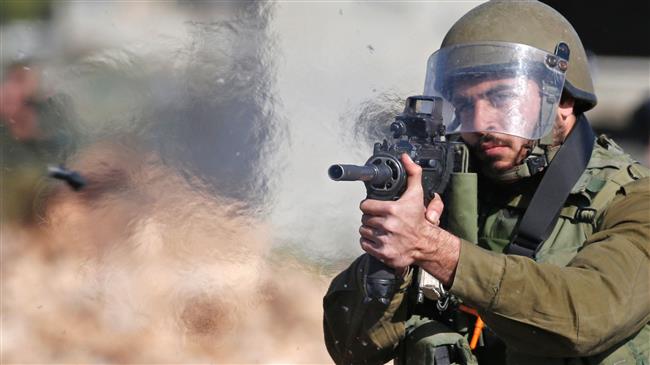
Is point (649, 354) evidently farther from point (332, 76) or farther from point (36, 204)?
point (36, 204)

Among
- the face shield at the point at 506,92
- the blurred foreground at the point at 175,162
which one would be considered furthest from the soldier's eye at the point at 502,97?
the blurred foreground at the point at 175,162

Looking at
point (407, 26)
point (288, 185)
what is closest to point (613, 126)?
point (407, 26)

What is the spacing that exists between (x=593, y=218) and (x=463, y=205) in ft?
1.06

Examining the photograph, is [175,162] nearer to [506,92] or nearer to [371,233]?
[506,92]

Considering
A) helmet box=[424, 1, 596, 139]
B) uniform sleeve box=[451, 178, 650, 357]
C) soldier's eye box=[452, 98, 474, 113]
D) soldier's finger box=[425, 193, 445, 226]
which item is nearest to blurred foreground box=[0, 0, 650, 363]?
helmet box=[424, 1, 596, 139]

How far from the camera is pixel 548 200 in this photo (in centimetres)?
241

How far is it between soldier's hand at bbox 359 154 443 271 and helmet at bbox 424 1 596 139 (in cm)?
52

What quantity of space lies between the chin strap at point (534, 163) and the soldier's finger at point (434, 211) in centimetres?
35

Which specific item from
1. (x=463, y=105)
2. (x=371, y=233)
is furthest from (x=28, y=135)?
(x=371, y=233)

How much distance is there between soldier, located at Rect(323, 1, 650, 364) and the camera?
2.05 meters

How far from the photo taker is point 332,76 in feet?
13.5

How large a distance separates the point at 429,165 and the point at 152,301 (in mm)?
2180

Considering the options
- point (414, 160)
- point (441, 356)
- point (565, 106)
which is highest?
point (565, 106)

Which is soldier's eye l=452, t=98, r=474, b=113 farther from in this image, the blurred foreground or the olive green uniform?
the blurred foreground
